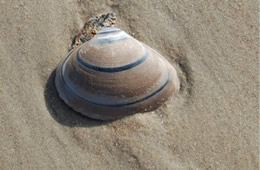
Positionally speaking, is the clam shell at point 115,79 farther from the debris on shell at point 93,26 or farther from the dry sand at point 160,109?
the debris on shell at point 93,26

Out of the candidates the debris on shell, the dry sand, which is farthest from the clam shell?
the debris on shell

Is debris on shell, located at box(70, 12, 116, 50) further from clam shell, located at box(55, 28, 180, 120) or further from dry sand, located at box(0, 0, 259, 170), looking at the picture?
clam shell, located at box(55, 28, 180, 120)

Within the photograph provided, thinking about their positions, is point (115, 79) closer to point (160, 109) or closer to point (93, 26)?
point (160, 109)

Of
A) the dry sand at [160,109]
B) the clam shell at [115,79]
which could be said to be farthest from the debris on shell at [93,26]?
the clam shell at [115,79]

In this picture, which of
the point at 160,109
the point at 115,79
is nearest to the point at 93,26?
the point at 115,79

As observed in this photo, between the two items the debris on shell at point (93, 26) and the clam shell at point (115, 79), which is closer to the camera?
the clam shell at point (115, 79)

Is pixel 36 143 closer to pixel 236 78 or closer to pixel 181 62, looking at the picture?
pixel 181 62

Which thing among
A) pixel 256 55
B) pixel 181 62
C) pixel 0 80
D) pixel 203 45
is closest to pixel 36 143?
pixel 0 80
